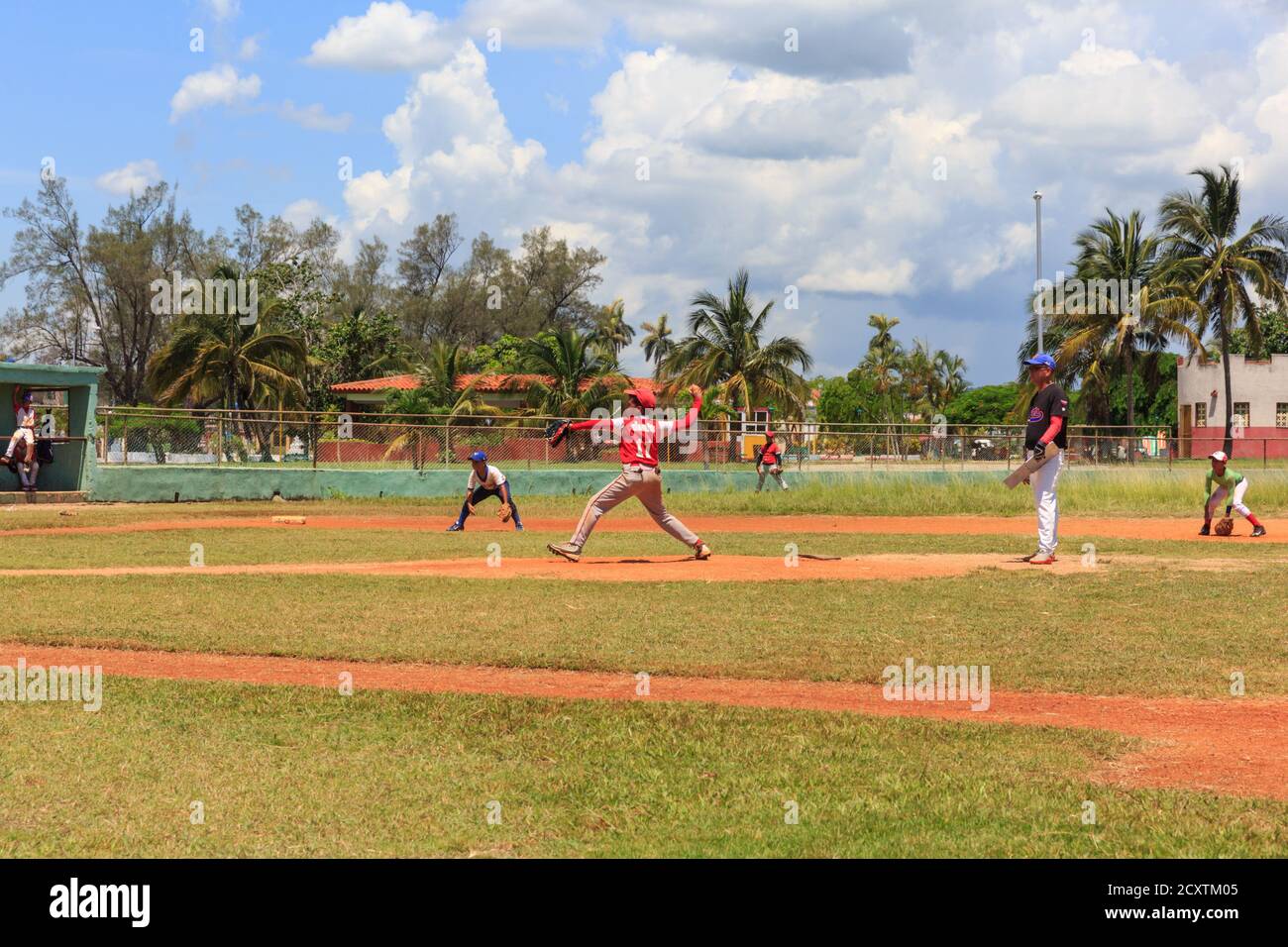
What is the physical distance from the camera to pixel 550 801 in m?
5.67

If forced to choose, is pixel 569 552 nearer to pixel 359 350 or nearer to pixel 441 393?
pixel 441 393

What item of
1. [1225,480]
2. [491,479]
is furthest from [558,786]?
[1225,480]

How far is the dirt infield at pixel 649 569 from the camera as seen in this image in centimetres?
1397

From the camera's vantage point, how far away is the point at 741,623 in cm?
1070

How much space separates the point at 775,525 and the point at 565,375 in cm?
2982

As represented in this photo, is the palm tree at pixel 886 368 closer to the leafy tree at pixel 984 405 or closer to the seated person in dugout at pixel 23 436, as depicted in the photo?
the leafy tree at pixel 984 405

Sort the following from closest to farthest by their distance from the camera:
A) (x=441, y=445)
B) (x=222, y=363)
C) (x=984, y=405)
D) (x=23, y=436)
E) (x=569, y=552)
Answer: (x=569, y=552), (x=23, y=436), (x=441, y=445), (x=222, y=363), (x=984, y=405)

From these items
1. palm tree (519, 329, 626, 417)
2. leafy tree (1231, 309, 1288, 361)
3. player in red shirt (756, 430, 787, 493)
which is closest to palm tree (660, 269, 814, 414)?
palm tree (519, 329, 626, 417)

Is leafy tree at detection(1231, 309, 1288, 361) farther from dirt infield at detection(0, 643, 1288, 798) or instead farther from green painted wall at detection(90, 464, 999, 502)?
dirt infield at detection(0, 643, 1288, 798)

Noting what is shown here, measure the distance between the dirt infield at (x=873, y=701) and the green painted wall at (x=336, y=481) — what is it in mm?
22380

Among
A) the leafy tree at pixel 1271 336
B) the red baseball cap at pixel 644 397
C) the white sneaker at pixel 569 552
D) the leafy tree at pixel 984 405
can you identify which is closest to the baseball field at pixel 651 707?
the white sneaker at pixel 569 552

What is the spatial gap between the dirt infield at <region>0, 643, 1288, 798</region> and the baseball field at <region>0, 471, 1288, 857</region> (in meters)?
0.03
